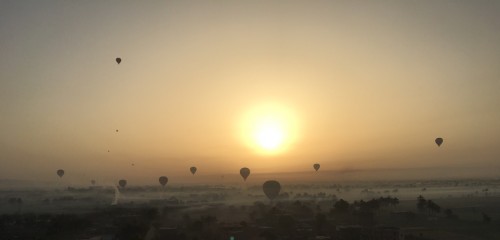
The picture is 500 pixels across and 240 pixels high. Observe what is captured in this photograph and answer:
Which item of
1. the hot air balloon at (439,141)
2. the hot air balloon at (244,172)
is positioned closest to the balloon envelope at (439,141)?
the hot air balloon at (439,141)

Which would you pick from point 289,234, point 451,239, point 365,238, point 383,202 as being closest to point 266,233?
point 289,234

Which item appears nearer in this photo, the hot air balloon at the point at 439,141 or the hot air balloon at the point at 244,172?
the hot air balloon at the point at 439,141

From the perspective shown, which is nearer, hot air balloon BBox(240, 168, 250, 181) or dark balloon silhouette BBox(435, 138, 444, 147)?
dark balloon silhouette BBox(435, 138, 444, 147)

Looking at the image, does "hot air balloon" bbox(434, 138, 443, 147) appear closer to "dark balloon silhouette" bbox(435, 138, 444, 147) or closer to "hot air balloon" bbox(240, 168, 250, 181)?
"dark balloon silhouette" bbox(435, 138, 444, 147)

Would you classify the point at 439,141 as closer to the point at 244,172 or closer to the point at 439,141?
the point at 439,141

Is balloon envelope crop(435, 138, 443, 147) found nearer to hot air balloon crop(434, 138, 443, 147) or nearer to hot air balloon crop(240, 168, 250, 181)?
hot air balloon crop(434, 138, 443, 147)

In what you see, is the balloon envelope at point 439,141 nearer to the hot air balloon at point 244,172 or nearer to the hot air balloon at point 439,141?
the hot air balloon at point 439,141

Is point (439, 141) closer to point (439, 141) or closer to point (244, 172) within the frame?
point (439, 141)

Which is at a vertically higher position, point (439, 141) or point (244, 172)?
point (439, 141)

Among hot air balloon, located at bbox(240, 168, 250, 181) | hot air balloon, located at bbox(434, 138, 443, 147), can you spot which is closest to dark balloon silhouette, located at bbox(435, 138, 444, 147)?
hot air balloon, located at bbox(434, 138, 443, 147)

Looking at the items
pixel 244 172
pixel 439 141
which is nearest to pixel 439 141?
pixel 439 141

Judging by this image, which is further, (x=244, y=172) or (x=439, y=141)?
(x=244, y=172)

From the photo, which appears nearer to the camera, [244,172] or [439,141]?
Result: [439,141]
